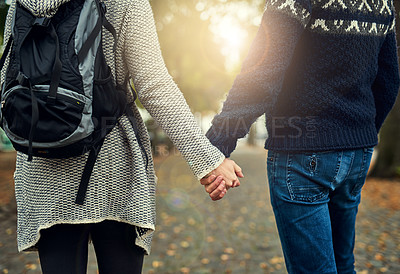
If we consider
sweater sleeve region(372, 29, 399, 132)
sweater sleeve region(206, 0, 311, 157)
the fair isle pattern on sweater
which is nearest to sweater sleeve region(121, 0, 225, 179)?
the fair isle pattern on sweater

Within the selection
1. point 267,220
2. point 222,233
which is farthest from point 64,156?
point 267,220

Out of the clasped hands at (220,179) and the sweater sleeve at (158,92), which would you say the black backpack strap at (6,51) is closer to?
the sweater sleeve at (158,92)

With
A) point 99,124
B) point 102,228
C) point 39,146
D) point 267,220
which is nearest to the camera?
point 39,146

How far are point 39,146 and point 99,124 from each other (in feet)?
0.77

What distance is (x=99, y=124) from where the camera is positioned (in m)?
1.43

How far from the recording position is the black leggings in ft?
4.83

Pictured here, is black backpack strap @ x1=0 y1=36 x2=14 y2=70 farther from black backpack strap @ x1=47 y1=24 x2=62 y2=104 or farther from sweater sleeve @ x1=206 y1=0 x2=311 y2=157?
sweater sleeve @ x1=206 y1=0 x2=311 y2=157

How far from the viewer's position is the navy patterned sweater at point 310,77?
1.49m

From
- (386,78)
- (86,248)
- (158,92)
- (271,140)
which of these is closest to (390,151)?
(386,78)

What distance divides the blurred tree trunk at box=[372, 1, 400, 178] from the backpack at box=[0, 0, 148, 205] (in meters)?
9.80

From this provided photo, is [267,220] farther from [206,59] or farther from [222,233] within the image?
[206,59]

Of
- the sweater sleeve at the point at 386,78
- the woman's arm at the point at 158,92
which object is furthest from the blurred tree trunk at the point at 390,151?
the woman's arm at the point at 158,92

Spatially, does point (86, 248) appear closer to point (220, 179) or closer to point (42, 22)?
point (220, 179)

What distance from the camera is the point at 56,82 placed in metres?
1.28
